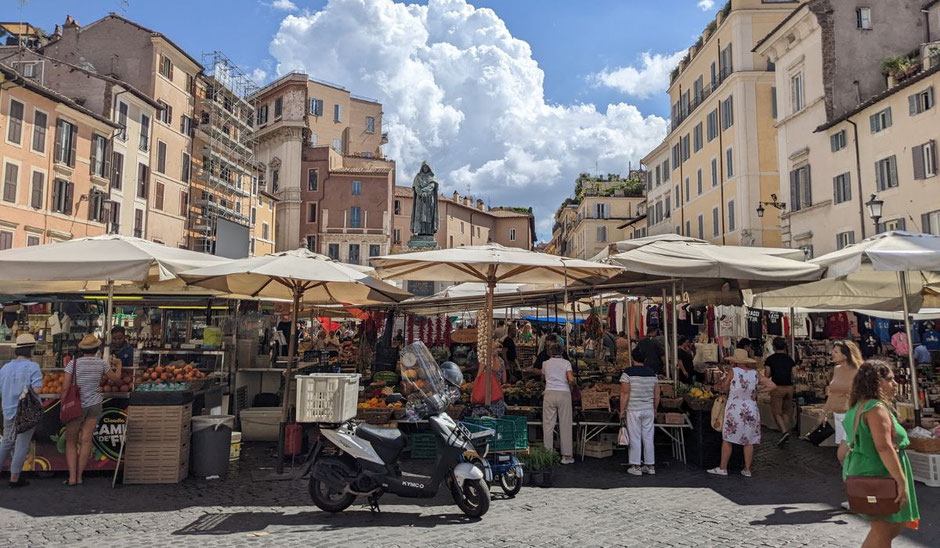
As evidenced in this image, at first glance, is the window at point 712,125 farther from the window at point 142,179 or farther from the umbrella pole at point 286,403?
the window at point 142,179

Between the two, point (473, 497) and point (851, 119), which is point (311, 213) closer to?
point (851, 119)

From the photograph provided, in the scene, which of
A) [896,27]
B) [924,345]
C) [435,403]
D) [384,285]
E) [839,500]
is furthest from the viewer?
[896,27]

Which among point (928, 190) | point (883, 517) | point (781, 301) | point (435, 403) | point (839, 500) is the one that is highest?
point (928, 190)

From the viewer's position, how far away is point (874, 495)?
3865mm

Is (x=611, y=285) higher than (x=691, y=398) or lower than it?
higher

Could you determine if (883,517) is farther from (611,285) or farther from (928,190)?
(928,190)

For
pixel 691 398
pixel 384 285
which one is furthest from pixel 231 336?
pixel 691 398

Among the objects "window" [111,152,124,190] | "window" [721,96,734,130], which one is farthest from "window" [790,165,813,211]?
"window" [111,152,124,190]

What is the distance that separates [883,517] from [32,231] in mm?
30158

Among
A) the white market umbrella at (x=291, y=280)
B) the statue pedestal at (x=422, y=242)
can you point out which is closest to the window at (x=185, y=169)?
the statue pedestal at (x=422, y=242)

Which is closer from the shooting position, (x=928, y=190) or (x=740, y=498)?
(x=740, y=498)

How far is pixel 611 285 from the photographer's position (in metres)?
10.2

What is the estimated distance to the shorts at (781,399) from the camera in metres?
10.2

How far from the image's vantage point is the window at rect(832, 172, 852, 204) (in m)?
21.4
